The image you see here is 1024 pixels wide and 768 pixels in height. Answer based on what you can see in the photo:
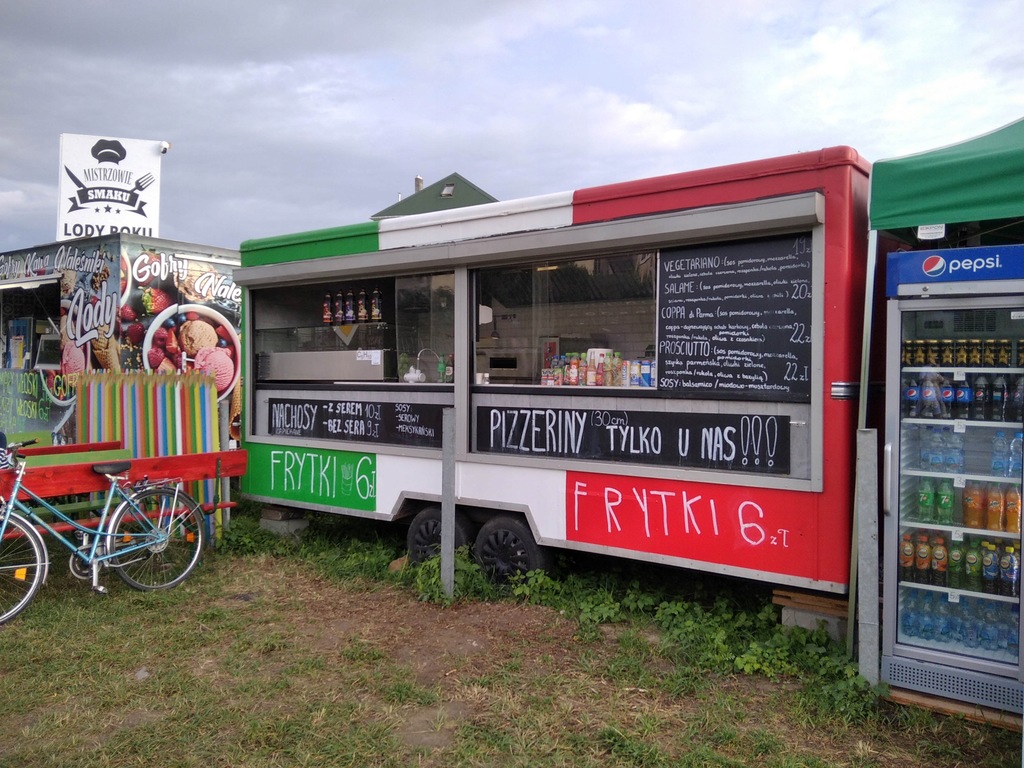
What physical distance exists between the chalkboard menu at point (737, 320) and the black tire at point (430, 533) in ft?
6.06

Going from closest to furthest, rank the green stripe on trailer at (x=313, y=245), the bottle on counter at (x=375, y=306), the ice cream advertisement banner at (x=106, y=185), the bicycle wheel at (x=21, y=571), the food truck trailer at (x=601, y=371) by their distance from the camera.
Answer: the food truck trailer at (x=601, y=371) < the bicycle wheel at (x=21, y=571) < the green stripe on trailer at (x=313, y=245) < the bottle on counter at (x=375, y=306) < the ice cream advertisement banner at (x=106, y=185)

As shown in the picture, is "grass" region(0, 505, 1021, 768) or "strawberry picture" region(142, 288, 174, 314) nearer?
"grass" region(0, 505, 1021, 768)

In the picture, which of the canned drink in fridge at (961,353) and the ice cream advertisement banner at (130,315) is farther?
the ice cream advertisement banner at (130,315)

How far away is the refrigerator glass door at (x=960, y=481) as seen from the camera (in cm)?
381

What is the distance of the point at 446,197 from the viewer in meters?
13.1

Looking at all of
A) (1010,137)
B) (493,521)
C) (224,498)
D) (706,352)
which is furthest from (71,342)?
(1010,137)

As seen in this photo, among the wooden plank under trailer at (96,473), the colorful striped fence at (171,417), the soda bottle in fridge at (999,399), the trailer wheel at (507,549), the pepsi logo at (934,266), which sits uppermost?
the pepsi logo at (934,266)

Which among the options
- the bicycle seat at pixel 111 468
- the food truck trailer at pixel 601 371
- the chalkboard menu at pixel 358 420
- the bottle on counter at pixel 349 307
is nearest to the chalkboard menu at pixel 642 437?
the food truck trailer at pixel 601 371

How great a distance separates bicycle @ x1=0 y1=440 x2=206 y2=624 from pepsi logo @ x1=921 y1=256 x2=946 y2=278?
17.0 ft

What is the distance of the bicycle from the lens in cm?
508

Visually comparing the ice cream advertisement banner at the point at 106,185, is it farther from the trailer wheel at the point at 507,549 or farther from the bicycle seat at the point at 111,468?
the trailer wheel at the point at 507,549

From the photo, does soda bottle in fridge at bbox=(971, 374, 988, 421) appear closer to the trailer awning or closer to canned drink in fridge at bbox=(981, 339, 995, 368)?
canned drink in fridge at bbox=(981, 339, 995, 368)

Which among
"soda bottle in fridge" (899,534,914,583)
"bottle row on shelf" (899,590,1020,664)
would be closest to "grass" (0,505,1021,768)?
"bottle row on shelf" (899,590,1020,664)

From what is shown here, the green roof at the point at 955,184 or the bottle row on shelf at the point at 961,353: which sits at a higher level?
the green roof at the point at 955,184
